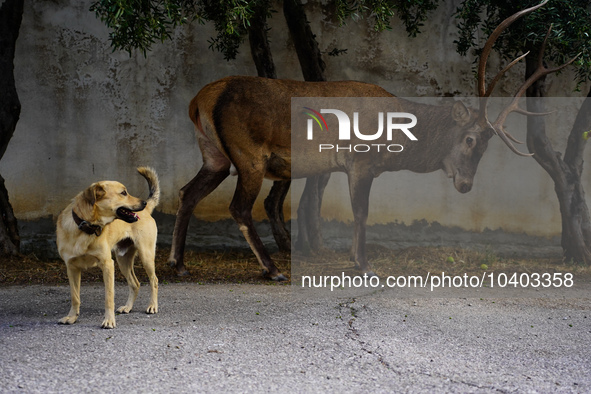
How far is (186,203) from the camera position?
20.4ft

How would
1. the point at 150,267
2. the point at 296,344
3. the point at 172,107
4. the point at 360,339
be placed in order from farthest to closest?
1. the point at 172,107
2. the point at 150,267
3. the point at 360,339
4. the point at 296,344

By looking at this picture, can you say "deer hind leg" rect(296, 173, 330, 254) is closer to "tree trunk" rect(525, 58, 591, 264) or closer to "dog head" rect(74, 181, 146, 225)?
"tree trunk" rect(525, 58, 591, 264)

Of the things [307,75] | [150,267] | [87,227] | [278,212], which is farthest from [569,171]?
[87,227]

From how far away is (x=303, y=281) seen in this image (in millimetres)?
6012

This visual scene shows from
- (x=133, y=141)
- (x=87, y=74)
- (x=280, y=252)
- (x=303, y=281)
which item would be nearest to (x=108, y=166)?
(x=133, y=141)

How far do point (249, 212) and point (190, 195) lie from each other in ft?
2.27

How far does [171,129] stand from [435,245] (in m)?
3.43

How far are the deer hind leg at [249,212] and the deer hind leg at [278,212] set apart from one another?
1.13 meters

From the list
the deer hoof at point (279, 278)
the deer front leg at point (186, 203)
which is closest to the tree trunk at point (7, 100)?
the deer front leg at point (186, 203)

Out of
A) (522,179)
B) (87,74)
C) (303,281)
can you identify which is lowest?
(303,281)

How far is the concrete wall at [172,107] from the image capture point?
736 cm

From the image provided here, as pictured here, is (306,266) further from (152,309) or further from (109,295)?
(109,295)

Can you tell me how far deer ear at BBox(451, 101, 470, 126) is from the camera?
20.9ft

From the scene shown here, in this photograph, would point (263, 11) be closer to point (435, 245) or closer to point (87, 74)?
point (87, 74)
